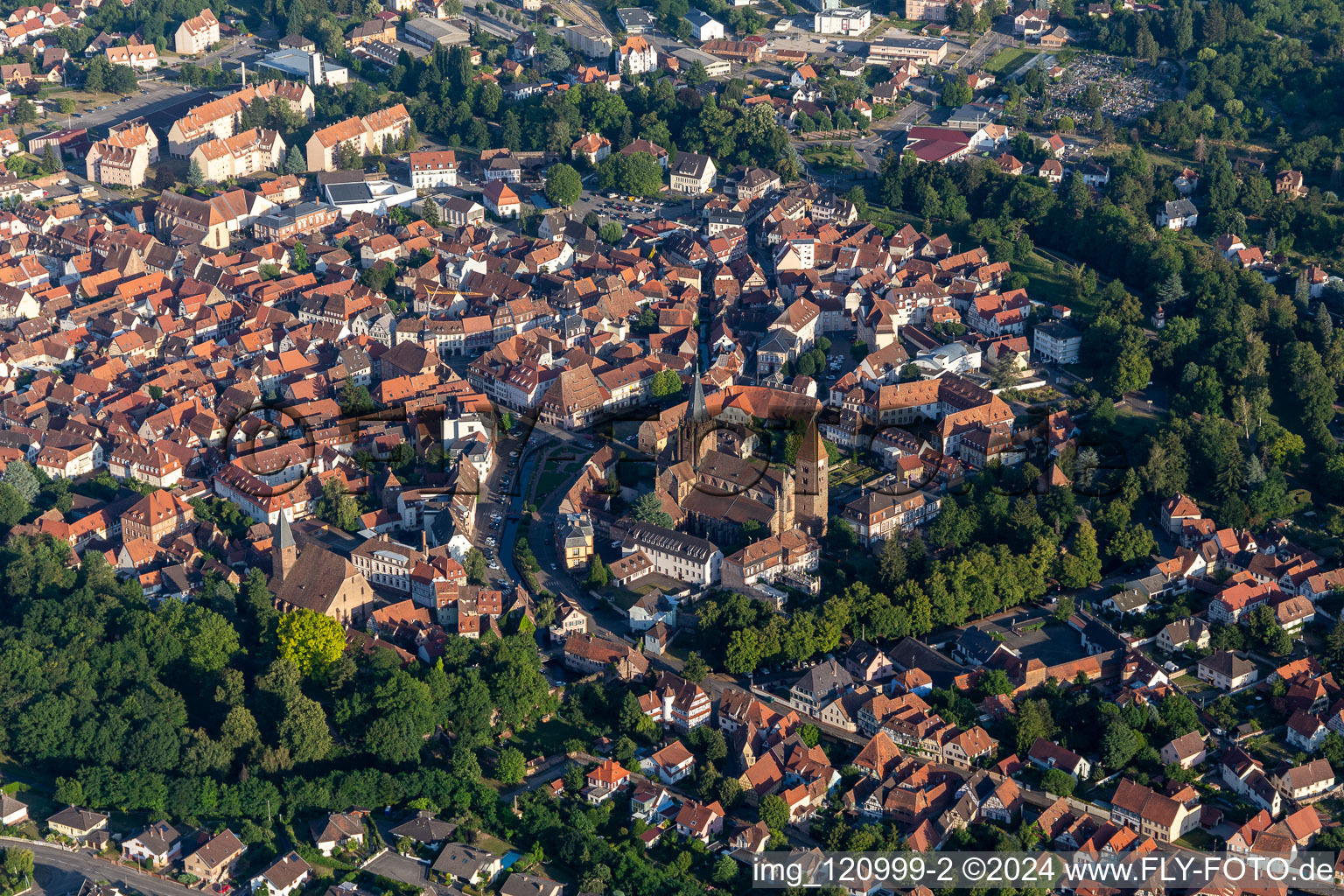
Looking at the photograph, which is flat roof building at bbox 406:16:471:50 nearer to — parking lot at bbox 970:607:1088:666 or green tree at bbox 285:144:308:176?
green tree at bbox 285:144:308:176

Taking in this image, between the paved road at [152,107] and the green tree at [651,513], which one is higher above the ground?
the green tree at [651,513]

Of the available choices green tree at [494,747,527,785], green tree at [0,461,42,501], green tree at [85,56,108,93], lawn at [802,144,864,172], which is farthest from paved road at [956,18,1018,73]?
green tree at [494,747,527,785]

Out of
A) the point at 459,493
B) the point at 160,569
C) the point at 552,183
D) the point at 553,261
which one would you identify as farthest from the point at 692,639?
the point at 552,183

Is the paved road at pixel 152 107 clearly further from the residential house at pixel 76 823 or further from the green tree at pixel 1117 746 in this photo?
the green tree at pixel 1117 746

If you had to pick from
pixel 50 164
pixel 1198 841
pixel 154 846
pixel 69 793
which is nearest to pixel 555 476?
pixel 69 793

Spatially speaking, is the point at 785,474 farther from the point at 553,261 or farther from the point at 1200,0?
the point at 1200,0

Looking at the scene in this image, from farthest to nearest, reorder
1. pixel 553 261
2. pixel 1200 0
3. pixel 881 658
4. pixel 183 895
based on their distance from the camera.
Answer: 1. pixel 1200 0
2. pixel 553 261
3. pixel 881 658
4. pixel 183 895

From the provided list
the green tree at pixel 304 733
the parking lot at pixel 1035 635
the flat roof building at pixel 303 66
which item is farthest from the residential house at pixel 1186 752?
the flat roof building at pixel 303 66
